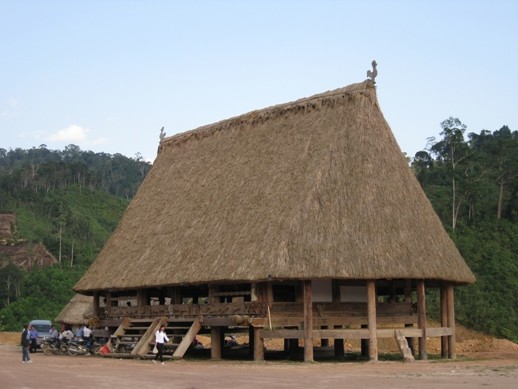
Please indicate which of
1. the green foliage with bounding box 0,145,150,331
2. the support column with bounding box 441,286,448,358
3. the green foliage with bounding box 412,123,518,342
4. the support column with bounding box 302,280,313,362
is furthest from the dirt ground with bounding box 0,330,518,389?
the green foliage with bounding box 0,145,150,331

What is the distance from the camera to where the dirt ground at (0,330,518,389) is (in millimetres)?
15578

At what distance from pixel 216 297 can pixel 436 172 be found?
157 ft

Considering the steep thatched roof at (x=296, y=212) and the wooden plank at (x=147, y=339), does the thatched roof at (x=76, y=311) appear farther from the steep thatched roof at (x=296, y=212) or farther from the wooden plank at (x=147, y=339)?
the wooden plank at (x=147, y=339)

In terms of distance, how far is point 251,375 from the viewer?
18266mm

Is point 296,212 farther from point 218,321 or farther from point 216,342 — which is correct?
point 216,342

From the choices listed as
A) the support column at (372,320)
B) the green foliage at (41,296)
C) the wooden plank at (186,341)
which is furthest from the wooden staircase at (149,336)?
the green foliage at (41,296)

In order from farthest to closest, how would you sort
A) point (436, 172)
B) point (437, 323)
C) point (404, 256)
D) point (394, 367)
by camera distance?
point (436, 172)
point (437, 323)
point (404, 256)
point (394, 367)

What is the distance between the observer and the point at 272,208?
81.0 feet

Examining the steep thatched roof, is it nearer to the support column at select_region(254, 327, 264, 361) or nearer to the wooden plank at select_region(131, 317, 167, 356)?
the wooden plank at select_region(131, 317, 167, 356)

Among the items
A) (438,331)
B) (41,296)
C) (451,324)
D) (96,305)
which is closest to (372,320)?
(438,331)

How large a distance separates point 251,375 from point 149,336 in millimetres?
Result: 8835

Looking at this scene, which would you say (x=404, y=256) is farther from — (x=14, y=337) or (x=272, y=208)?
(x=14, y=337)

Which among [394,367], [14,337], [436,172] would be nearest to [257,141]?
[394,367]

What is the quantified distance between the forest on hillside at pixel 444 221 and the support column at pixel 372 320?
22459mm
